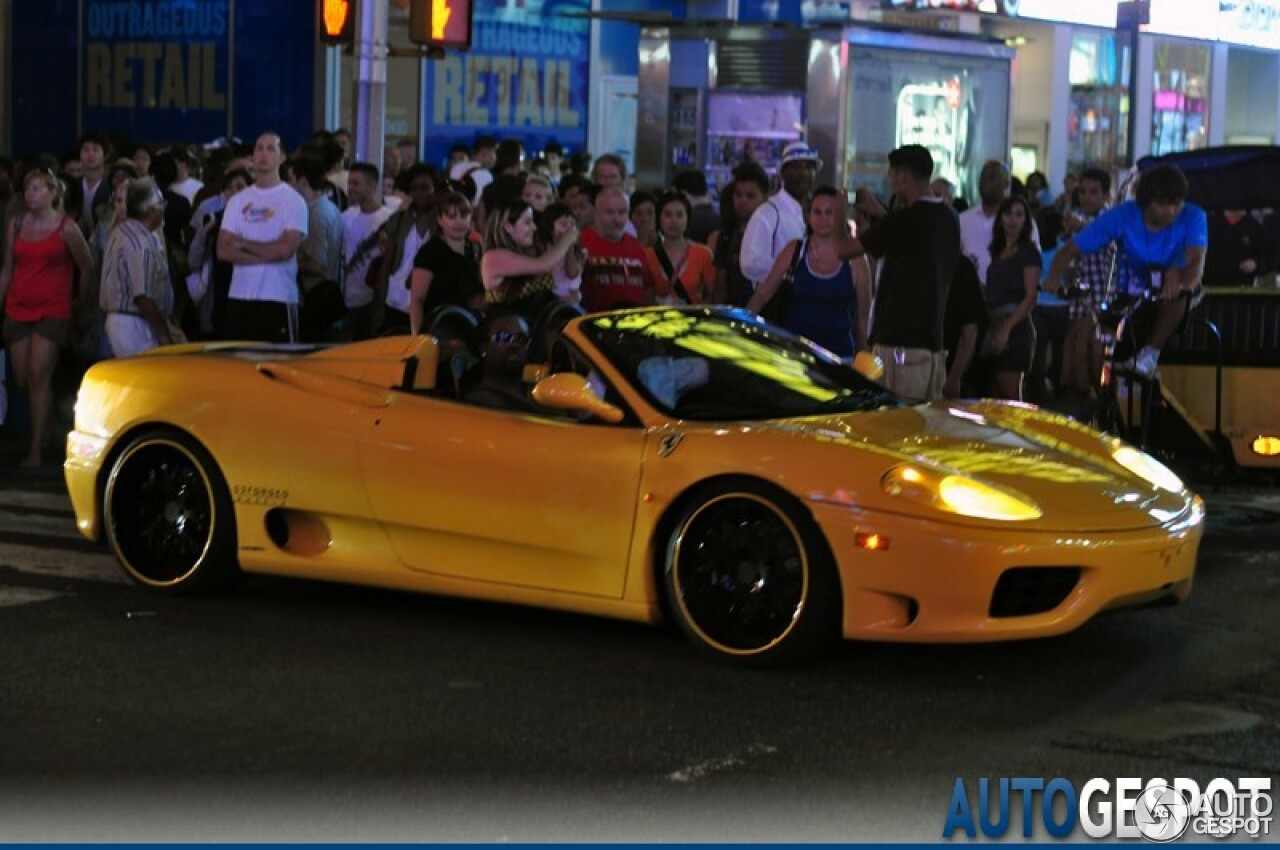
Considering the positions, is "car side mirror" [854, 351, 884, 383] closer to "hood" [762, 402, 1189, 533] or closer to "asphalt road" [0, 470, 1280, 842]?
"hood" [762, 402, 1189, 533]

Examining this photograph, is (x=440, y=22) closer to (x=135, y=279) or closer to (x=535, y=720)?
(x=135, y=279)

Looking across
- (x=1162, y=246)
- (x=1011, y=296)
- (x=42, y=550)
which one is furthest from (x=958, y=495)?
(x=1011, y=296)

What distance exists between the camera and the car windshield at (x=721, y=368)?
8297 mm

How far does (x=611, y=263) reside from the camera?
1209 centimetres

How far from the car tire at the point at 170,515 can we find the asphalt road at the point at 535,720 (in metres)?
0.12

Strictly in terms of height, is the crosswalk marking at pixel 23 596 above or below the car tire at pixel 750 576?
below

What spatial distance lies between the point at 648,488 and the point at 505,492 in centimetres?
59

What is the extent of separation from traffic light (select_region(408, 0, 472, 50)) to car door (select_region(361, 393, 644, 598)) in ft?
20.9

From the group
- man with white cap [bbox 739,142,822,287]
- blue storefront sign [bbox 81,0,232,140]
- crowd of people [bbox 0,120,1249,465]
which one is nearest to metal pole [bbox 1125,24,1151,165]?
crowd of people [bbox 0,120,1249,465]

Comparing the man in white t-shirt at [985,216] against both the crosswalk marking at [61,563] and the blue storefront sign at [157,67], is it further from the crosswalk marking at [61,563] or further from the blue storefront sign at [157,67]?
the blue storefront sign at [157,67]

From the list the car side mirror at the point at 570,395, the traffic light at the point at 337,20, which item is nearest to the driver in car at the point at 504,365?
the car side mirror at the point at 570,395

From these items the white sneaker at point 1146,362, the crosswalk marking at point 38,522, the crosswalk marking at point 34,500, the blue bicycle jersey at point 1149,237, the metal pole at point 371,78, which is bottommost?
the crosswalk marking at point 34,500

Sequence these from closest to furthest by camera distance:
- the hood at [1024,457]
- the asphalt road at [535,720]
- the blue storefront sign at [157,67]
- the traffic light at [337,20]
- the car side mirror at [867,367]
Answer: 1. the asphalt road at [535,720]
2. the hood at [1024,457]
3. the car side mirror at [867,367]
4. the traffic light at [337,20]
5. the blue storefront sign at [157,67]

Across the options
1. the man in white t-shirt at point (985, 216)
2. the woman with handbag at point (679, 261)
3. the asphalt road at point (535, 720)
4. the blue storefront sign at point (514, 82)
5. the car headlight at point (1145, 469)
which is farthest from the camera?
the blue storefront sign at point (514, 82)
